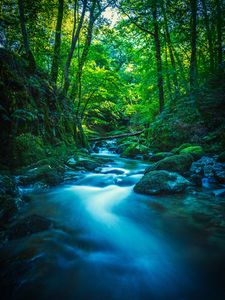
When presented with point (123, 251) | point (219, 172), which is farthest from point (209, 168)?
point (123, 251)

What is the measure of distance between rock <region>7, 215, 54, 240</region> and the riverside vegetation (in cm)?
1

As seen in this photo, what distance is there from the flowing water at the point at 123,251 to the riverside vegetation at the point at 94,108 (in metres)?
0.07

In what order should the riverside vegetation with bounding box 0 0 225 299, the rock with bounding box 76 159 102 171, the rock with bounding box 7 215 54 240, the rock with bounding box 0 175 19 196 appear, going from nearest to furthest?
the rock with bounding box 7 215 54 240 < the rock with bounding box 0 175 19 196 < the riverside vegetation with bounding box 0 0 225 299 < the rock with bounding box 76 159 102 171

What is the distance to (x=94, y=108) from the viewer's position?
14.0 meters

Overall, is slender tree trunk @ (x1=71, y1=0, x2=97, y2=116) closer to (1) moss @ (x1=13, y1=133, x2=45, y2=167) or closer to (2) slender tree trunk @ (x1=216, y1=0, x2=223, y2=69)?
(1) moss @ (x1=13, y1=133, x2=45, y2=167)

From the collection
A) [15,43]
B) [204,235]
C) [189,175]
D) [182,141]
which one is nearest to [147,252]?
[204,235]

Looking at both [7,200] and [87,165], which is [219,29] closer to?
[87,165]

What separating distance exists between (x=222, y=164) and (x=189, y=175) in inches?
42.9

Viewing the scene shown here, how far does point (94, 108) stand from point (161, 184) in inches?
410

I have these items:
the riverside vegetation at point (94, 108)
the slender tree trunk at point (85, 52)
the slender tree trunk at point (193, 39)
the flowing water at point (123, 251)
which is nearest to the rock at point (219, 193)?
the riverside vegetation at point (94, 108)

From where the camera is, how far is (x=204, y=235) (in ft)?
9.45

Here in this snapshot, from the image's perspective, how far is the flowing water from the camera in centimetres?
192

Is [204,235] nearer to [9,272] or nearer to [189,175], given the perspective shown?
[9,272]

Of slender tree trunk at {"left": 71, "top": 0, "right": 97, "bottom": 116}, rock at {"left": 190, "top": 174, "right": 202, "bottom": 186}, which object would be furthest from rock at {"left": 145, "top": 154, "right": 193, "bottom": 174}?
slender tree trunk at {"left": 71, "top": 0, "right": 97, "bottom": 116}
